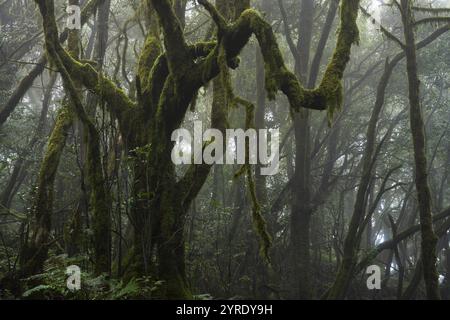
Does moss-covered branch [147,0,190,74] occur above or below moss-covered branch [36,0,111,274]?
above

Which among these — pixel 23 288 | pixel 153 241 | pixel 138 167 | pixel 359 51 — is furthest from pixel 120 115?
pixel 359 51

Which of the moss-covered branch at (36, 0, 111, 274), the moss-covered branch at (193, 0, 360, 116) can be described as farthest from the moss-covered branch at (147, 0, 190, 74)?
the moss-covered branch at (36, 0, 111, 274)

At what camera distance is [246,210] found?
13.6 metres

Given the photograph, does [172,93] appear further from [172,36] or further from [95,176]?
[95,176]

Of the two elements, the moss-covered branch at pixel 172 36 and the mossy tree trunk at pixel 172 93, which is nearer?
the mossy tree trunk at pixel 172 93

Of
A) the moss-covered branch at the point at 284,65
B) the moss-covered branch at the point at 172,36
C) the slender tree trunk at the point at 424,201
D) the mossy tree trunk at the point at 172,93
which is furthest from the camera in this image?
the slender tree trunk at the point at 424,201

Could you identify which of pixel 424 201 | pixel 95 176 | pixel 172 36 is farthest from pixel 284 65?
pixel 424 201

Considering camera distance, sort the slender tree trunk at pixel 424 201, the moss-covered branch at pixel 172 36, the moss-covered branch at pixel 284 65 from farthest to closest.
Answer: the slender tree trunk at pixel 424 201, the moss-covered branch at pixel 172 36, the moss-covered branch at pixel 284 65

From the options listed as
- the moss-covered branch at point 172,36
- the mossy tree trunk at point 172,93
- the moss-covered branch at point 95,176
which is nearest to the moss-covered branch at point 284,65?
the mossy tree trunk at point 172,93

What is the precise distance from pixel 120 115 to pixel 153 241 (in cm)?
201

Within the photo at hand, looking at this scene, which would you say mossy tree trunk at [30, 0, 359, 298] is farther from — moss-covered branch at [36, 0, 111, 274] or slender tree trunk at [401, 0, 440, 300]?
slender tree trunk at [401, 0, 440, 300]

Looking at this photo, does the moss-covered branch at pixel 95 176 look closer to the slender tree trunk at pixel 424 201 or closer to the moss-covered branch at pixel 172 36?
the moss-covered branch at pixel 172 36

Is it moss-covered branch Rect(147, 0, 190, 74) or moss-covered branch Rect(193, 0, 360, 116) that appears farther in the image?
moss-covered branch Rect(147, 0, 190, 74)
